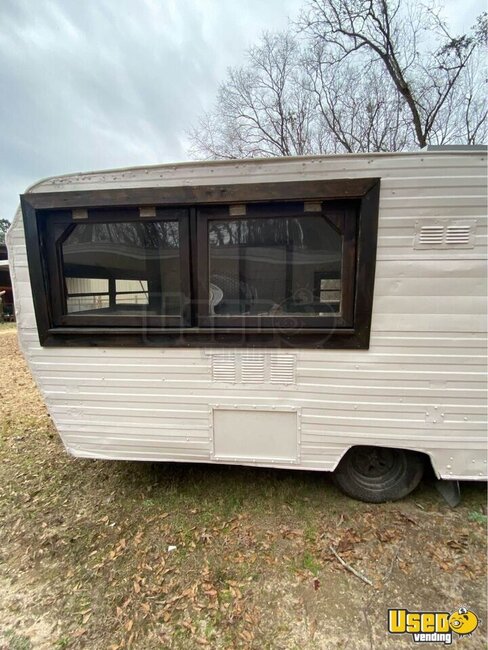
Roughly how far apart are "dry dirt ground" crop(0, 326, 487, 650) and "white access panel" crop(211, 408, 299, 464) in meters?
0.49

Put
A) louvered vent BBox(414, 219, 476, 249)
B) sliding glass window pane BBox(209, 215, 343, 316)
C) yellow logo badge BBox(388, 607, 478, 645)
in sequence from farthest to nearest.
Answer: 1. sliding glass window pane BBox(209, 215, 343, 316)
2. louvered vent BBox(414, 219, 476, 249)
3. yellow logo badge BBox(388, 607, 478, 645)

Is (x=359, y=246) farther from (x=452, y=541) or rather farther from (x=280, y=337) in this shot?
(x=452, y=541)

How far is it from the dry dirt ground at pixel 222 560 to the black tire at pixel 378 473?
0.11 m

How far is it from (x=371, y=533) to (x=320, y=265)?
1.90 m

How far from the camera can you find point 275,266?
6.92 feet

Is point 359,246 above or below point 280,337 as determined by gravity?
above

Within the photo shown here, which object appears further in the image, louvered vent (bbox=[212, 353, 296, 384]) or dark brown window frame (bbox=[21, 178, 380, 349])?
louvered vent (bbox=[212, 353, 296, 384])

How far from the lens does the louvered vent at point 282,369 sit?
214cm

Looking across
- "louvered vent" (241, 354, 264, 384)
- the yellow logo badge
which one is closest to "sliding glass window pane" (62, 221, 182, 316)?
"louvered vent" (241, 354, 264, 384)

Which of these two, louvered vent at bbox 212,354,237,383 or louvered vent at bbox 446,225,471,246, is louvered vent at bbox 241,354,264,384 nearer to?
louvered vent at bbox 212,354,237,383

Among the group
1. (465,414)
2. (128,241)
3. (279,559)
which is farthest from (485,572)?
(128,241)

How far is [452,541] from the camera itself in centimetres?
208

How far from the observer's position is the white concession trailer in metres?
1.96

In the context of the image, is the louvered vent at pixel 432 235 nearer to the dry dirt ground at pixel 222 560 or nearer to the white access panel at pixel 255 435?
the white access panel at pixel 255 435
